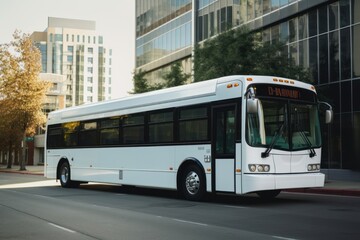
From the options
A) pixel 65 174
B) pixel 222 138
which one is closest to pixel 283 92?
pixel 222 138

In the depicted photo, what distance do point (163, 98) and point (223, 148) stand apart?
3.35 m

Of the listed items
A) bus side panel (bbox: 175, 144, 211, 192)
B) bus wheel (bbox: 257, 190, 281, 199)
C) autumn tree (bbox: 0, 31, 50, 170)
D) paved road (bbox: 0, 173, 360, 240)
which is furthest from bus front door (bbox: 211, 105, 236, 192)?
autumn tree (bbox: 0, 31, 50, 170)

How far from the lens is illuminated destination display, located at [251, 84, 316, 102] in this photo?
13.3 meters

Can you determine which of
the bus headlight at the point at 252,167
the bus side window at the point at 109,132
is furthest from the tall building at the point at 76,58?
the bus headlight at the point at 252,167

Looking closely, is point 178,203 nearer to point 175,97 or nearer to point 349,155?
point 175,97

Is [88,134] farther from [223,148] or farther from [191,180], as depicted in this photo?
[223,148]

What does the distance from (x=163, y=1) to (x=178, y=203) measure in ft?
130

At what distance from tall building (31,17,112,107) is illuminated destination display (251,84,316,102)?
148 meters

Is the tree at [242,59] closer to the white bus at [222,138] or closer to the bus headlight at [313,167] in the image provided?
the white bus at [222,138]

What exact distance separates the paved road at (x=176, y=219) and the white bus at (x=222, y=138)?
29.8 inches

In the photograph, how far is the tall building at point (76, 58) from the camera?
162 m

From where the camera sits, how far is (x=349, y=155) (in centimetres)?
2695

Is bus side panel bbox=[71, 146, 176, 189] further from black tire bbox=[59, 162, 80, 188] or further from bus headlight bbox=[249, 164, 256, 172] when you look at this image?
bus headlight bbox=[249, 164, 256, 172]

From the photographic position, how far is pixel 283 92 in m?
13.7
